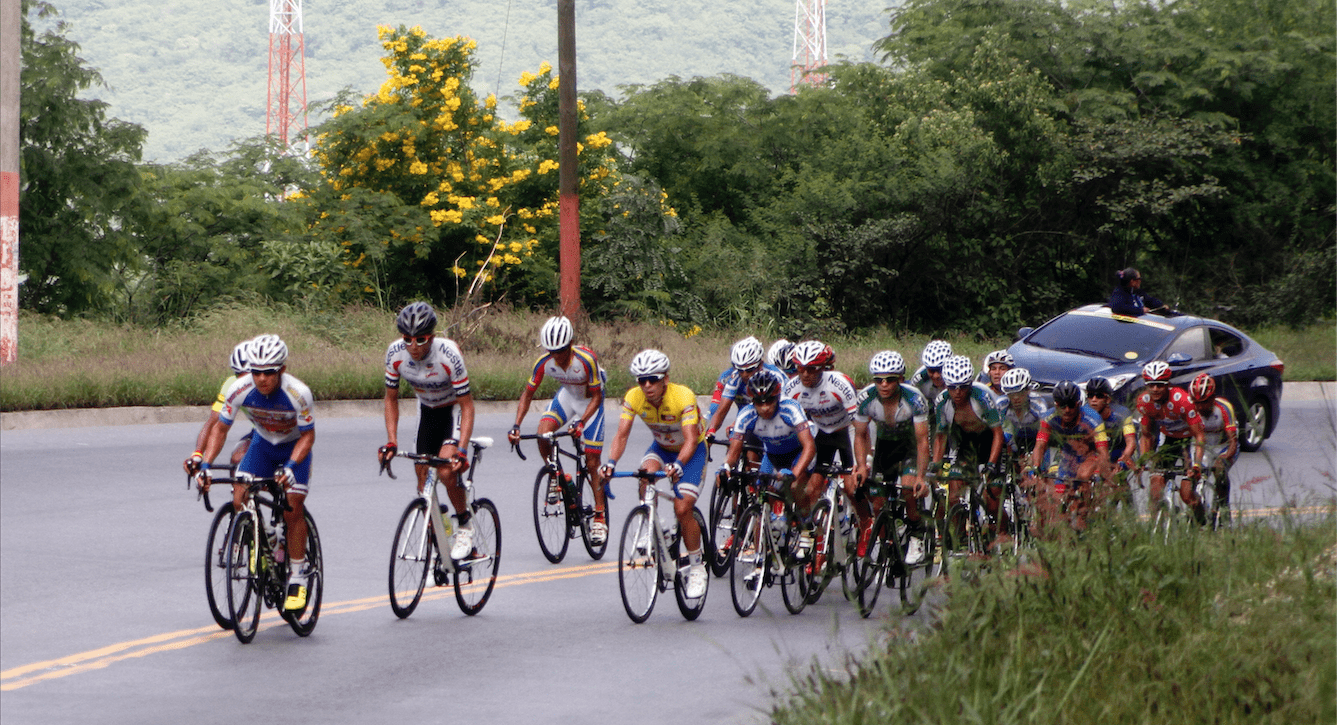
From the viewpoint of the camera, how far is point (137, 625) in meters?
8.64

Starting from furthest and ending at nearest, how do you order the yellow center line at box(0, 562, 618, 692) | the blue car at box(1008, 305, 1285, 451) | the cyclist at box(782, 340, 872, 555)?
the blue car at box(1008, 305, 1285, 451) → the cyclist at box(782, 340, 872, 555) → the yellow center line at box(0, 562, 618, 692)

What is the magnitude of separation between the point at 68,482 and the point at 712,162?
23.3 metres

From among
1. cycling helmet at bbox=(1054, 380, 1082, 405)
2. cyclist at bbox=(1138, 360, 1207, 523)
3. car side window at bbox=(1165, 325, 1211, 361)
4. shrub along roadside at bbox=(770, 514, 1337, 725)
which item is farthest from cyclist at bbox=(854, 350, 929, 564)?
car side window at bbox=(1165, 325, 1211, 361)

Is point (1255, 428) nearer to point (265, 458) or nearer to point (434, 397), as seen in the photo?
point (434, 397)

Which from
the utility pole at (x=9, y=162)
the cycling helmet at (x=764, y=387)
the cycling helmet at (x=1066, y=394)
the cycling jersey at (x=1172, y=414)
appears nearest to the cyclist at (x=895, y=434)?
the cycling helmet at (x=764, y=387)

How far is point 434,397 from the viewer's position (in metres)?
10.1

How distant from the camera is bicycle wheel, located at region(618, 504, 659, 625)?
8.84 metres

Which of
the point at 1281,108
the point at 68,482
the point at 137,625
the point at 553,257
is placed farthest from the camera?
the point at 1281,108

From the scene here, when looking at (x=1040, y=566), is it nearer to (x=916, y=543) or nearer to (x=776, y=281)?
(x=916, y=543)

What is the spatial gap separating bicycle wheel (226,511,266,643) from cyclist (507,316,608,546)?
3.12 metres

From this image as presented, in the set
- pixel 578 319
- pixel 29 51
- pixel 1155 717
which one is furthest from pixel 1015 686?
pixel 29 51

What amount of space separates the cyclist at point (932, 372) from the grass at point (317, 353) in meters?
10.7

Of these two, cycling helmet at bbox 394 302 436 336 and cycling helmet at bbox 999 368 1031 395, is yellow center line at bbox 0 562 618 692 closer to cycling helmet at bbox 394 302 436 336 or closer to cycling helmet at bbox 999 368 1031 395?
cycling helmet at bbox 394 302 436 336

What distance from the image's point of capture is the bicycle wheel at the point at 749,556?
Answer: 355 inches
